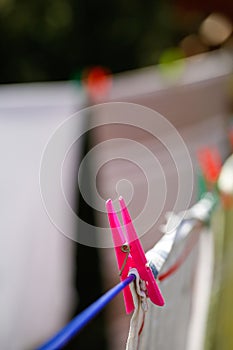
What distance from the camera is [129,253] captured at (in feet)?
1.85

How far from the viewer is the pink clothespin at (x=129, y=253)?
543 mm

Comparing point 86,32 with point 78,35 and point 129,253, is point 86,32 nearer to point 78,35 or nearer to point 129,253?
point 78,35

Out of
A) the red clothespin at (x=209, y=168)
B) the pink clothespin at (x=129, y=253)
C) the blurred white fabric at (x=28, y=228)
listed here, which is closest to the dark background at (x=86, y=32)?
the blurred white fabric at (x=28, y=228)

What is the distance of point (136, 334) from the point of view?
60 cm

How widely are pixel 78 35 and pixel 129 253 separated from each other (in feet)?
9.52

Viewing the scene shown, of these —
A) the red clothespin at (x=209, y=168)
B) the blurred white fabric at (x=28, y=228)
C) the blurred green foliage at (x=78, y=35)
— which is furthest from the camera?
the blurred green foliage at (x=78, y=35)

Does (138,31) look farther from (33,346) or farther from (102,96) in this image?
(33,346)

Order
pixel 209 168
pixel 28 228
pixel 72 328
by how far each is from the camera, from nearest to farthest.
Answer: pixel 72 328 < pixel 209 168 < pixel 28 228

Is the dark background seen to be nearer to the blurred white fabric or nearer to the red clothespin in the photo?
the blurred white fabric

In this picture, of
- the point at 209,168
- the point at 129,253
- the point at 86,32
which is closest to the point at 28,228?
the point at 209,168

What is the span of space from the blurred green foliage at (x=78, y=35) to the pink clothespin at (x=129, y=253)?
2.63 m

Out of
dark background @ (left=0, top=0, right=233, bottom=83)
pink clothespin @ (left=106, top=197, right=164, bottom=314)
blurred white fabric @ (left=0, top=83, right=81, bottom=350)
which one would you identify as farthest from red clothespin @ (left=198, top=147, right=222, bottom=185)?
dark background @ (left=0, top=0, right=233, bottom=83)

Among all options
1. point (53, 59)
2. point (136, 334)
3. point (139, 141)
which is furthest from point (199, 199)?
point (53, 59)

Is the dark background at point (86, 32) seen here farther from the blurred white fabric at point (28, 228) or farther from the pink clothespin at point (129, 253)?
the pink clothespin at point (129, 253)
